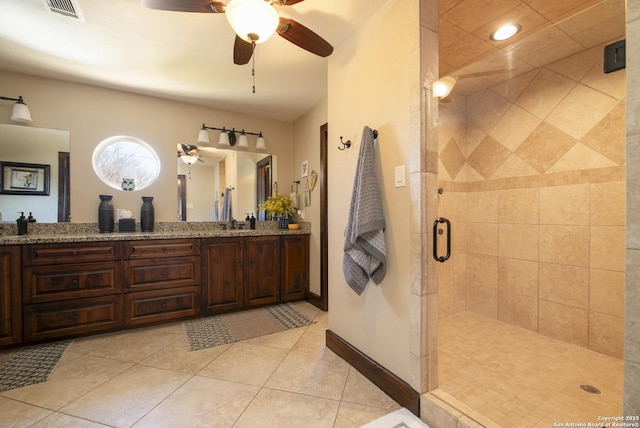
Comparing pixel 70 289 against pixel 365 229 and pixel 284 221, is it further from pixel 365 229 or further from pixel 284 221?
pixel 365 229

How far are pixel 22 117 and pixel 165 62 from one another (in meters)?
1.51

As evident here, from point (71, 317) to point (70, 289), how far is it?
0.81 feet

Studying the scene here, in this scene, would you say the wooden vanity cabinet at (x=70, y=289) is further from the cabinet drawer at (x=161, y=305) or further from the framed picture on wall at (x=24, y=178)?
the framed picture on wall at (x=24, y=178)

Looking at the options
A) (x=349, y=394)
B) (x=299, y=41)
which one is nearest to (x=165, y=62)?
(x=299, y=41)

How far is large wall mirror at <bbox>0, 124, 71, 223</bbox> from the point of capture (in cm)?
259

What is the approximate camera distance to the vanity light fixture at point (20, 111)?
2.54 m

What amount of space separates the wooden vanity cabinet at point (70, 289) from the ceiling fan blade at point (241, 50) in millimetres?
2013

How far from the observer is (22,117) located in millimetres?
2555

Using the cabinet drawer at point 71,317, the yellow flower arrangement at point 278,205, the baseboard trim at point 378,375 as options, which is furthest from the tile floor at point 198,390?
the yellow flower arrangement at point 278,205

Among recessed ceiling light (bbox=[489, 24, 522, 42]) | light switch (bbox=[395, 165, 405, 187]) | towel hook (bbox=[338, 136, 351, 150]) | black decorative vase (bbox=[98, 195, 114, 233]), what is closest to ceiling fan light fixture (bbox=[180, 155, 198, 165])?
black decorative vase (bbox=[98, 195, 114, 233])

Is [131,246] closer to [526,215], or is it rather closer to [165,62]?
[165,62]

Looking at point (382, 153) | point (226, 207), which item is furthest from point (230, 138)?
point (382, 153)

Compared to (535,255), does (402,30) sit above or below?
above

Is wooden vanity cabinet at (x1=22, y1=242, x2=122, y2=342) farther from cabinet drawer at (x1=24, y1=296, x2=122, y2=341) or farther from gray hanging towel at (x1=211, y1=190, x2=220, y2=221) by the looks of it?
gray hanging towel at (x1=211, y1=190, x2=220, y2=221)
